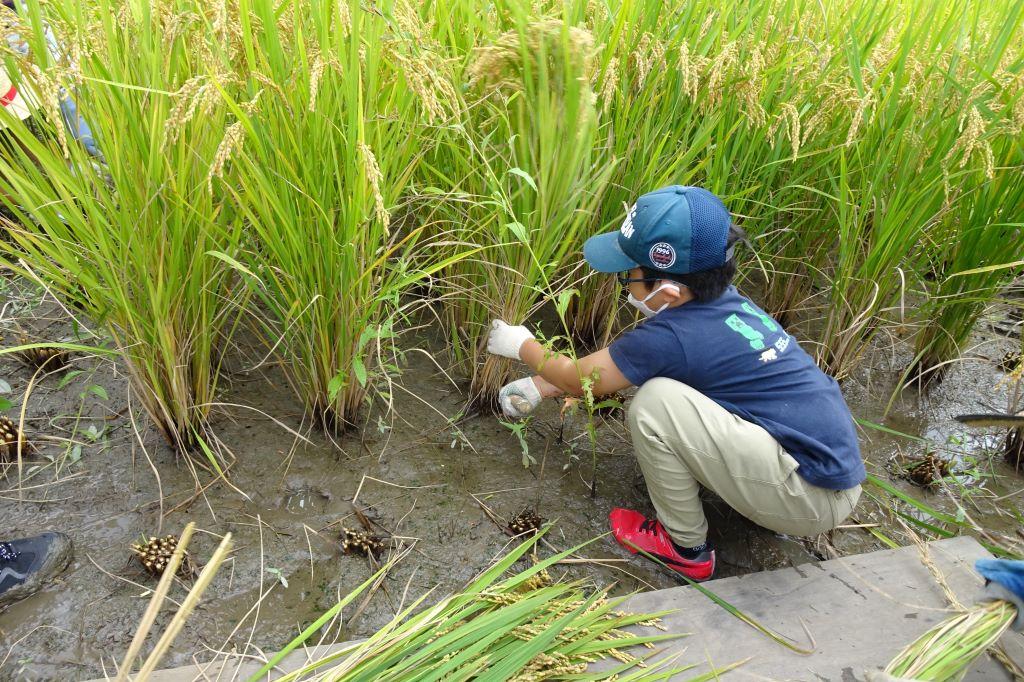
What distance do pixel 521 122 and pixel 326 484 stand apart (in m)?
1.13

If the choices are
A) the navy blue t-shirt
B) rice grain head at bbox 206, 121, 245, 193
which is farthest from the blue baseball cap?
rice grain head at bbox 206, 121, 245, 193

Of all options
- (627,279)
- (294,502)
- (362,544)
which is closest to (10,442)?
(294,502)

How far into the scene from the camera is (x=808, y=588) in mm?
1793

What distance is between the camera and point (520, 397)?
81.4 inches

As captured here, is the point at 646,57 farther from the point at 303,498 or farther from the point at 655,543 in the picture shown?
the point at 303,498

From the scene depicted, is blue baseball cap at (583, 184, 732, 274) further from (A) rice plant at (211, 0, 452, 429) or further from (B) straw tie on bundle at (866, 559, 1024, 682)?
(B) straw tie on bundle at (866, 559, 1024, 682)

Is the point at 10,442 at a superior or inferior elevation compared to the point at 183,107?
inferior

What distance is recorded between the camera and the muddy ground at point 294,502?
163 cm

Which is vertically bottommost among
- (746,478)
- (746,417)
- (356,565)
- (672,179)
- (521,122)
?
(356,565)

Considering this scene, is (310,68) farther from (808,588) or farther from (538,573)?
(808,588)

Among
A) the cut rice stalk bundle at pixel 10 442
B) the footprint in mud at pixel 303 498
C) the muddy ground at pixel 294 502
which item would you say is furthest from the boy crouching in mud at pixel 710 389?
the cut rice stalk bundle at pixel 10 442

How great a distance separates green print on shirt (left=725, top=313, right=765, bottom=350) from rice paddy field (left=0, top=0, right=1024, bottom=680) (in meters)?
0.45

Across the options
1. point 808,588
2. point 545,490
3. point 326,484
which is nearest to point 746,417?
point 808,588

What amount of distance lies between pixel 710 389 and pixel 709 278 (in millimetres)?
298
